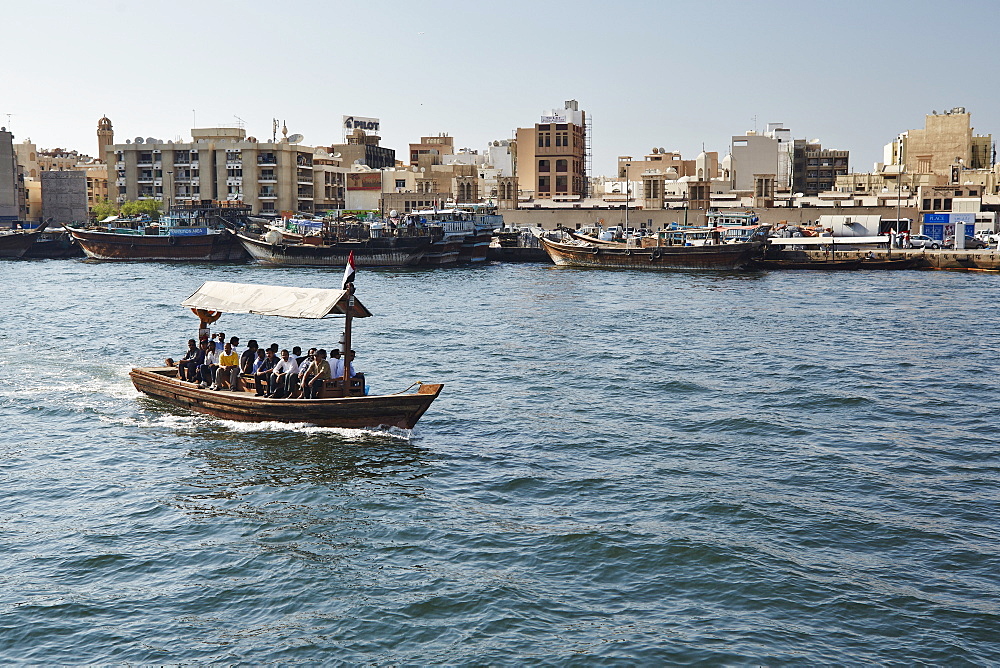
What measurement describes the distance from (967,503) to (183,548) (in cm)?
1384

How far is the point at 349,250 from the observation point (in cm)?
7850

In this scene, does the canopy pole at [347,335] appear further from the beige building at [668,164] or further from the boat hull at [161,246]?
the beige building at [668,164]

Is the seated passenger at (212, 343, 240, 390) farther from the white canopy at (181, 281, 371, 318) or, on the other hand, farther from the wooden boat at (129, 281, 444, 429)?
the white canopy at (181, 281, 371, 318)

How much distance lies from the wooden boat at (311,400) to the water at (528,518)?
1.22 ft

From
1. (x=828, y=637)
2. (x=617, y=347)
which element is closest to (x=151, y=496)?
(x=828, y=637)

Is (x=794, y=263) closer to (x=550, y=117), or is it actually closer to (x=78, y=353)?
(x=78, y=353)

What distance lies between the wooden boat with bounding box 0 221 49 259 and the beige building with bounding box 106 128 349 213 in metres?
25.2

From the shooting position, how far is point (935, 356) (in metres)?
34.5

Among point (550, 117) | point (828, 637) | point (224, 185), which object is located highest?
point (550, 117)

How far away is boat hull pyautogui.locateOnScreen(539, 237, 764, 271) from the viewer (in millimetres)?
73125

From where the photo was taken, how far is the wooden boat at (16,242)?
291ft

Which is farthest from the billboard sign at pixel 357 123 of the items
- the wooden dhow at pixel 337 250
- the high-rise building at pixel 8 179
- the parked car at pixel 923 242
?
the parked car at pixel 923 242

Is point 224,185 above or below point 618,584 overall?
above

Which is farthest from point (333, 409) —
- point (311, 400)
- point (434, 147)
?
point (434, 147)
